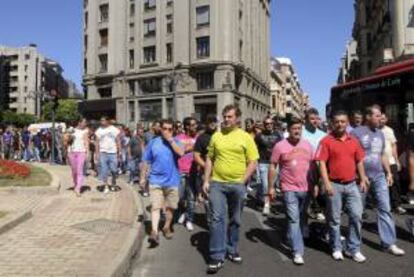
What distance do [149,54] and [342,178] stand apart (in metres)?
58.7

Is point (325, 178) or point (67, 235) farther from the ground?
point (325, 178)

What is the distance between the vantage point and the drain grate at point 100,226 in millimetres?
9180

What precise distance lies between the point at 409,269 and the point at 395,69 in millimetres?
8663

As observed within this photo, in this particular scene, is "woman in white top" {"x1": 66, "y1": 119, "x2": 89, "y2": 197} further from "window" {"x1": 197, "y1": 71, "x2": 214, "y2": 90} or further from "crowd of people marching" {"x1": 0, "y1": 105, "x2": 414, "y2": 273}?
"window" {"x1": 197, "y1": 71, "x2": 214, "y2": 90}

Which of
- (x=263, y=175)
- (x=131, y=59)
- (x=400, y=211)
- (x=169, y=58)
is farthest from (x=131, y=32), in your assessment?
(x=400, y=211)

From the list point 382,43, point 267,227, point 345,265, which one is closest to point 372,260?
point 345,265

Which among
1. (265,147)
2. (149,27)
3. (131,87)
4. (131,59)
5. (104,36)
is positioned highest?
(149,27)

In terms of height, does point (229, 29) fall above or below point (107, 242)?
above

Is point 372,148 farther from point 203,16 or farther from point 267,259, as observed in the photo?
point 203,16

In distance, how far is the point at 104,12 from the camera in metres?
68.3

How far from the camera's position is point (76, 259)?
7082 mm

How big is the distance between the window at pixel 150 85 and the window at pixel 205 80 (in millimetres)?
4875

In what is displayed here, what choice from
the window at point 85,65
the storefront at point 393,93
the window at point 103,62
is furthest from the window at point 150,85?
the storefront at point 393,93

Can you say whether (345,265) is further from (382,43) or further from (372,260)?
(382,43)
